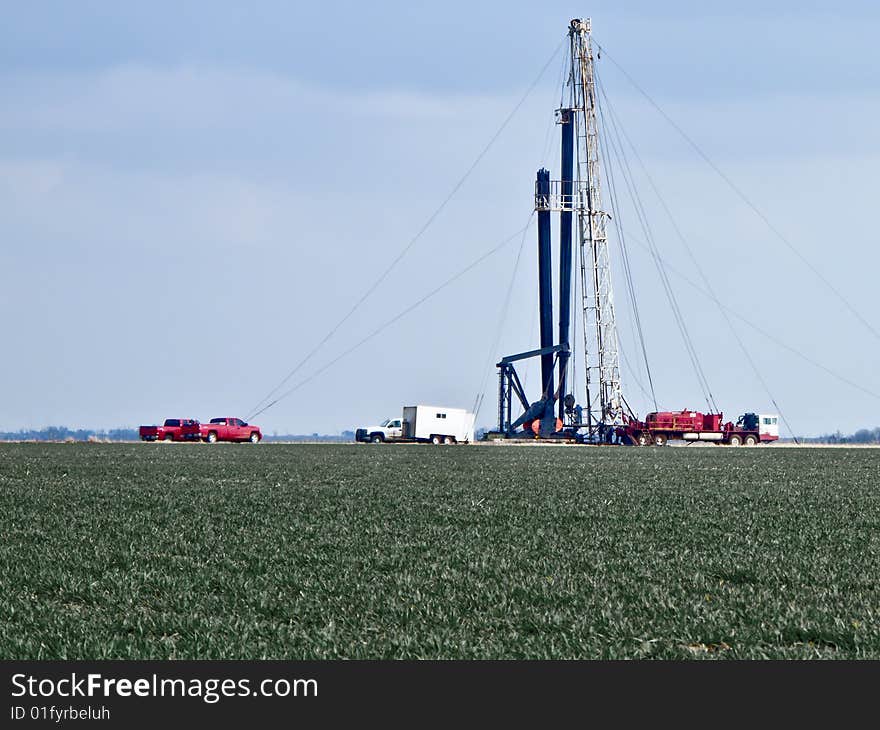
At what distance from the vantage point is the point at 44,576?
13195 millimetres

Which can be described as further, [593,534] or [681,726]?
[593,534]

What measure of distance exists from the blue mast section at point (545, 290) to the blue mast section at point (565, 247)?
87cm

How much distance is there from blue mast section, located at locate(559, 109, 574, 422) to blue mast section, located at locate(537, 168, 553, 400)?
2.86 feet

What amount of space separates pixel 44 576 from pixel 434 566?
431cm

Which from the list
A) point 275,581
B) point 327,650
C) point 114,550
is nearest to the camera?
point 327,650

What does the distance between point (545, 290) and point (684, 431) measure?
1529 cm

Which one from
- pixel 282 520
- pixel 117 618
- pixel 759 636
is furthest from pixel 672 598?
pixel 282 520

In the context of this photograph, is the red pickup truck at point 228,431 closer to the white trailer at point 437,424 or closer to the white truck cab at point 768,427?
the white trailer at point 437,424

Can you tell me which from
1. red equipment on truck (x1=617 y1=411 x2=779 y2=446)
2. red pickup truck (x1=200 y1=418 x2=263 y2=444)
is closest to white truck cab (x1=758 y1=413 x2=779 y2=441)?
red equipment on truck (x1=617 y1=411 x2=779 y2=446)

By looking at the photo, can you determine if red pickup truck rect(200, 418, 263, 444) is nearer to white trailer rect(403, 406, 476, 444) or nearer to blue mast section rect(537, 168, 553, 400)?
white trailer rect(403, 406, 476, 444)

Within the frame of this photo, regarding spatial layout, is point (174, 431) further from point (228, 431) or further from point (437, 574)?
point (437, 574)

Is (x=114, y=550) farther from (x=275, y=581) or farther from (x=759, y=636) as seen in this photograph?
(x=759, y=636)

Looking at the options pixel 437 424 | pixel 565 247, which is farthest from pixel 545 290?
pixel 437 424

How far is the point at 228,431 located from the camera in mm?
87688
